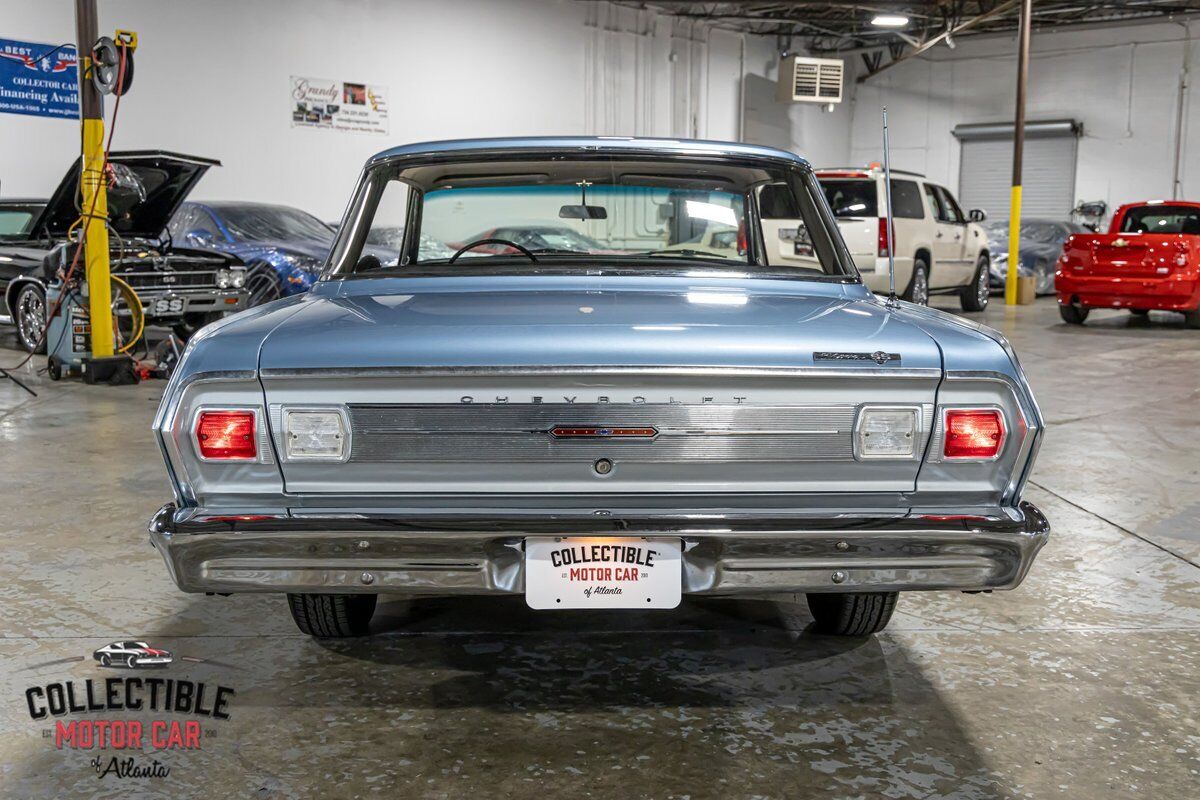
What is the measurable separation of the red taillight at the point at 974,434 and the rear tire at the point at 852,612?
78cm

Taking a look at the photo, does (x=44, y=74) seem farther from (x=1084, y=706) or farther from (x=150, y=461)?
(x=1084, y=706)

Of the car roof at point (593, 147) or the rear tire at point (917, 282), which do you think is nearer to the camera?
the car roof at point (593, 147)

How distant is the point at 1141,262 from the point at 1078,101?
38.6 ft

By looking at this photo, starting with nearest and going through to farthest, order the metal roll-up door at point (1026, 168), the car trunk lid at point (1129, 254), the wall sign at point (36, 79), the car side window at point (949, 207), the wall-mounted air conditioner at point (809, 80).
A: the wall sign at point (36, 79) < the car trunk lid at point (1129, 254) < the car side window at point (949, 207) < the wall-mounted air conditioner at point (809, 80) < the metal roll-up door at point (1026, 168)

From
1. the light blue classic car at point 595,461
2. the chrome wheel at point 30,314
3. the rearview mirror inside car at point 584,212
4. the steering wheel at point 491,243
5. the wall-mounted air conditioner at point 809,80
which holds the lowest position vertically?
the chrome wheel at point 30,314

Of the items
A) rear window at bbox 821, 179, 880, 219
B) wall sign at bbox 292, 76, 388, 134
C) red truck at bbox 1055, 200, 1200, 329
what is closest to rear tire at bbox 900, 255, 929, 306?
rear window at bbox 821, 179, 880, 219

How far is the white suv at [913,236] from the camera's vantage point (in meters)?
12.4

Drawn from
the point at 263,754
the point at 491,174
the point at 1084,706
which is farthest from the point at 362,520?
the point at 1084,706

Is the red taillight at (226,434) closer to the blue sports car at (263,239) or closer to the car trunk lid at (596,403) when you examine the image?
the car trunk lid at (596,403)

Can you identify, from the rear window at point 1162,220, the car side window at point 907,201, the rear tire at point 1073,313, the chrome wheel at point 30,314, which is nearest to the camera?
the chrome wheel at point 30,314

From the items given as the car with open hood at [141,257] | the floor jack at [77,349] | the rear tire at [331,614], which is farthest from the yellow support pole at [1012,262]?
the rear tire at [331,614]

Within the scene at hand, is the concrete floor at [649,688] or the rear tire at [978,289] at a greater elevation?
the rear tire at [978,289]

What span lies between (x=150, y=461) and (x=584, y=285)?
11.5ft

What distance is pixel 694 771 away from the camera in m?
2.42
